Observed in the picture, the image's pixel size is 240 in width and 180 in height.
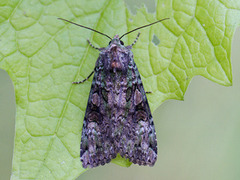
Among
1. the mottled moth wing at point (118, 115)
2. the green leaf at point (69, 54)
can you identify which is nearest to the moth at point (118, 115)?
the mottled moth wing at point (118, 115)

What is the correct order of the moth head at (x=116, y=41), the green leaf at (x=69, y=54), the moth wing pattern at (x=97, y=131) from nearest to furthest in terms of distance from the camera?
the green leaf at (x=69, y=54) < the moth head at (x=116, y=41) < the moth wing pattern at (x=97, y=131)

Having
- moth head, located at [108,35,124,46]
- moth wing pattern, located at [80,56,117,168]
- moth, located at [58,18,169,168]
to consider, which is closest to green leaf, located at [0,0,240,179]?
moth head, located at [108,35,124,46]

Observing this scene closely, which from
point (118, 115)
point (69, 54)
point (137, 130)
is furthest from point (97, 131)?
point (69, 54)

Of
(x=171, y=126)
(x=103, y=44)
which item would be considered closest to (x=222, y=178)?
(x=171, y=126)

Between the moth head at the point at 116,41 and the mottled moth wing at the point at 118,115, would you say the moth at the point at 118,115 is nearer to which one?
the mottled moth wing at the point at 118,115

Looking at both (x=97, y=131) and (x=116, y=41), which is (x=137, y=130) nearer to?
(x=97, y=131)

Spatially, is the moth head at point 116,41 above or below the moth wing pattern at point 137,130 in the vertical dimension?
above

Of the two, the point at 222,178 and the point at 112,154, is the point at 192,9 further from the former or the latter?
the point at 222,178
